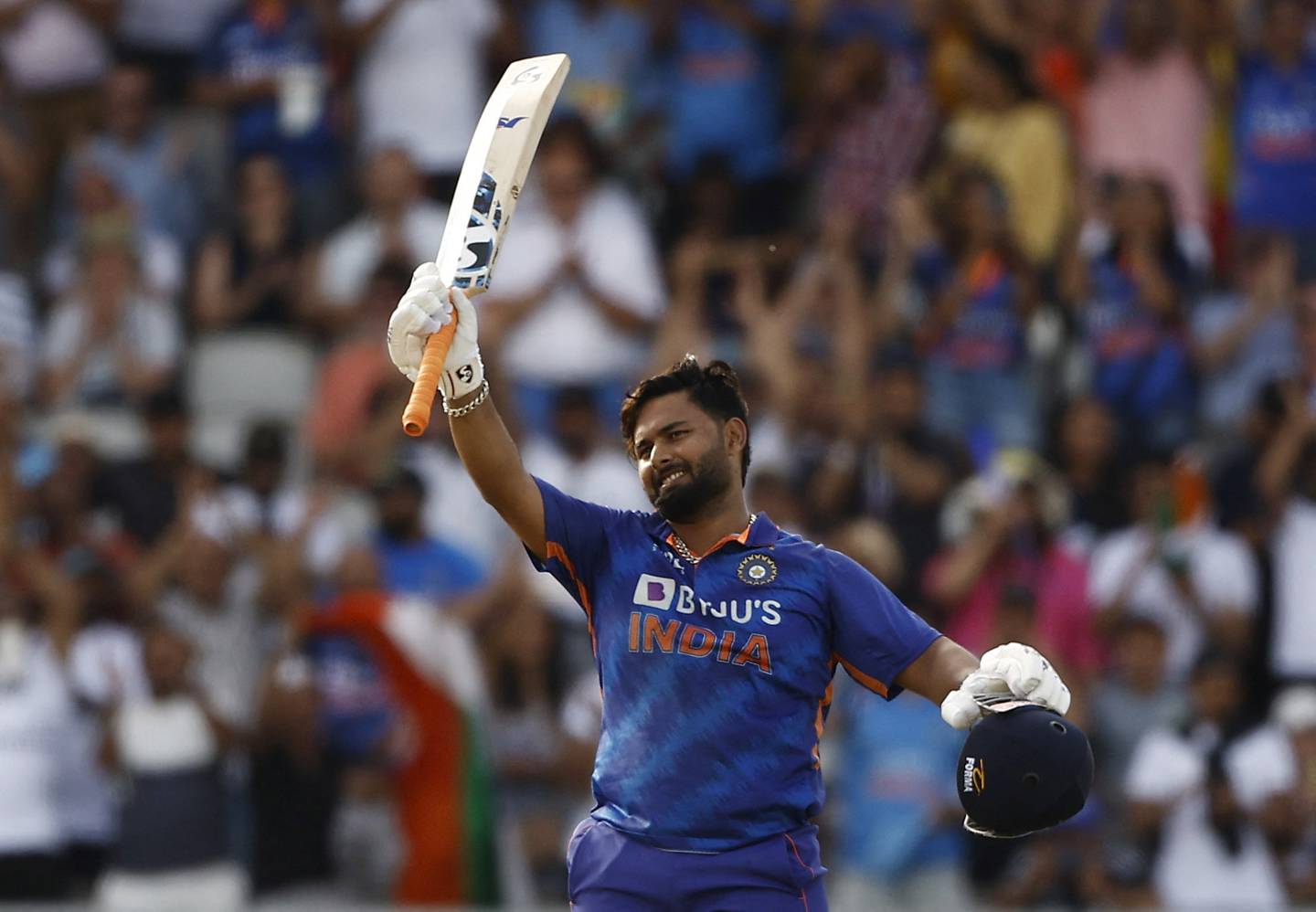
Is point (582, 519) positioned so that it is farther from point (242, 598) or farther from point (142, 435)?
point (142, 435)

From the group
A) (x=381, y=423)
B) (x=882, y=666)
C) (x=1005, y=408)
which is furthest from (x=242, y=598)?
(x=882, y=666)

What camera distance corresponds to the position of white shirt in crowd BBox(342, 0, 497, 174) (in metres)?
13.0

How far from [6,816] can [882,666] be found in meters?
6.00

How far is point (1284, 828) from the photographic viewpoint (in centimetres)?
1030

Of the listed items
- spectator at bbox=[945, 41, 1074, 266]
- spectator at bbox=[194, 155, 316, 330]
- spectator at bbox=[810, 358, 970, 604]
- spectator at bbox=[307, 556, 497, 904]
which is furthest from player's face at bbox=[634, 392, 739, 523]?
spectator at bbox=[194, 155, 316, 330]

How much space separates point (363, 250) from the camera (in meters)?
12.6

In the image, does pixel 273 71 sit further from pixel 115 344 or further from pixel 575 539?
pixel 575 539

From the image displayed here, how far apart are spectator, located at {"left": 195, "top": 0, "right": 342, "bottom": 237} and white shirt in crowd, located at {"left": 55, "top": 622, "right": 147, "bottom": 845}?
10.6 ft

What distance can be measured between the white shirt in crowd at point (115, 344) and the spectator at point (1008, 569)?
14.9 ft

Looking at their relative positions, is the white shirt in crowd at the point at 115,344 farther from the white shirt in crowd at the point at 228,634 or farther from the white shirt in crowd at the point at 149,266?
the white shirt in crowd at the point at 228,634

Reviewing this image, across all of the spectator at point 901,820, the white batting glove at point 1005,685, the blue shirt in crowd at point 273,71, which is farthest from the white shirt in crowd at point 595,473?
the white batting glove at point 1005,685

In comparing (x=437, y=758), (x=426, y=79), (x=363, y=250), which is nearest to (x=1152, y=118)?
(x=426, y=79)

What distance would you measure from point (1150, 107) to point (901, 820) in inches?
193

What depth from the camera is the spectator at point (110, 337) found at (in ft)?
40.9
